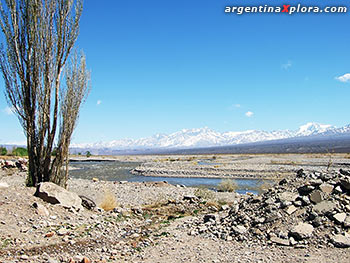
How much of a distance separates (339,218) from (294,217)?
3.53 ft

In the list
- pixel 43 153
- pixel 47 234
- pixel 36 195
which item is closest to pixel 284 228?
pixel 47 234

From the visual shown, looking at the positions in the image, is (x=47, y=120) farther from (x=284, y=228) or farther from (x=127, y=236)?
(x=284, y=228)

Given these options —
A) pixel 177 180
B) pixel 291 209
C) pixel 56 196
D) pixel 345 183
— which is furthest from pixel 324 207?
pixel 177 180

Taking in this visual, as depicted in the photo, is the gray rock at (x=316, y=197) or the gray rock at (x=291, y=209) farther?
the gray rock at (x=316, y=197)

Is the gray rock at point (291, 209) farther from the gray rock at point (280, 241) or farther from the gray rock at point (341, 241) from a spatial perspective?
the gray rock at point (341, 241)

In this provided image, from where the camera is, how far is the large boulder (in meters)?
9.75

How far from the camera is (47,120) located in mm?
11414

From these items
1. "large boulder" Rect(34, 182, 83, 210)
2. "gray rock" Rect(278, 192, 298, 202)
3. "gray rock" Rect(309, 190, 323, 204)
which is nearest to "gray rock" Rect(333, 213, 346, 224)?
"gray rock" Rect(309, 190, 323, 204)

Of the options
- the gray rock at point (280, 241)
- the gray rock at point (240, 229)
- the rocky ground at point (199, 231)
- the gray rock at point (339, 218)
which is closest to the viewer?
the rocky ground at point (199, 231)

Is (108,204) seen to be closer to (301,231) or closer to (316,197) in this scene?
(301,231)

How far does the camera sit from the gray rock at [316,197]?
27.2 ft

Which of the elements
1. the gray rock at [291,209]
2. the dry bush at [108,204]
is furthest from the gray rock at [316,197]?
the dry bush at [108,204]

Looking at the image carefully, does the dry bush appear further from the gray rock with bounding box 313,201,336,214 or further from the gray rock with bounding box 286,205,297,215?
the gray rock with bounding box 313,201,336,214

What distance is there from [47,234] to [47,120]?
5.13m
